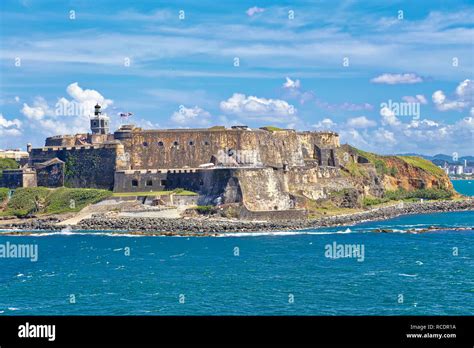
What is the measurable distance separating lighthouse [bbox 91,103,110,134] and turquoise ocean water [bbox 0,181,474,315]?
71.9 feet

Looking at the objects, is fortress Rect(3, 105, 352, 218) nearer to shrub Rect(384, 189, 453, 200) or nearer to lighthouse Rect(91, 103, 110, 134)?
lighthouse Rect(91, 103, 110, 134)

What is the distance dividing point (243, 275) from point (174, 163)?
128 ft

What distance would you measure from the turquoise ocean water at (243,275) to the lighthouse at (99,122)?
2192 cm

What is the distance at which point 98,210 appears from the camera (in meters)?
67.8

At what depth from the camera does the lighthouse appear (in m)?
79.1

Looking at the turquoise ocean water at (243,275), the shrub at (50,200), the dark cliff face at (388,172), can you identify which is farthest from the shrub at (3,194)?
the dark cliff face at (388,172)

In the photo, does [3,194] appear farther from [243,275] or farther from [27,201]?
[243,275]

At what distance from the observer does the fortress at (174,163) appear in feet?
233

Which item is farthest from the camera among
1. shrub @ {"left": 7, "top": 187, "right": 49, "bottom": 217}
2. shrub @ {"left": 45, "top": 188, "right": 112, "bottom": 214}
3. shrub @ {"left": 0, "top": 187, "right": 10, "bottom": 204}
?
shrub @ {"left": 0, "top": 187, "right": 10, "bottom": 204}

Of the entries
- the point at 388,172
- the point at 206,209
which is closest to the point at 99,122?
the point at 206,209

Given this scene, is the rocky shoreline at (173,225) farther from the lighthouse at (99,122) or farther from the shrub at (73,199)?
the lighthouse at (99,122)

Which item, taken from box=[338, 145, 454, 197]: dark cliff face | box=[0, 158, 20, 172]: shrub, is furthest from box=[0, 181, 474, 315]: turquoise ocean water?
box=[338, 145, 454, 197]: dark cliff face

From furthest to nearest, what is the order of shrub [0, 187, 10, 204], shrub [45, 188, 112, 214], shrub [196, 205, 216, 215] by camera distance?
shrub [0, 187, 10, 204] < shrub [45, 188, 112, 214] < shrub [196, 205, 216, 215]
